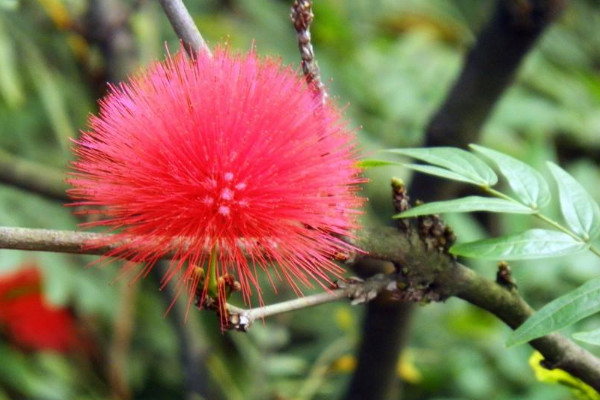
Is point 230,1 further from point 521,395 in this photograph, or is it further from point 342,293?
point 342,293

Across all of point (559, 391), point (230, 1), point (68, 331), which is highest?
point (230, 1)

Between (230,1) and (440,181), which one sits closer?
(440,181)

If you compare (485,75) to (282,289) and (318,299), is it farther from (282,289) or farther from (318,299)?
(282,289)

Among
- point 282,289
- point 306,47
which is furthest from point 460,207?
point 282,289

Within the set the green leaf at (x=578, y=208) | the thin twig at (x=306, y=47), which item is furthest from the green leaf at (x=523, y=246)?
the thin twig at (x=306, y=47)

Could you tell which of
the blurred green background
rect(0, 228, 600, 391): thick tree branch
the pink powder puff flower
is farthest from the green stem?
the blurred green background

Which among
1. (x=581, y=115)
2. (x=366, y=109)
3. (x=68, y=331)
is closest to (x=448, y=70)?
(x=366, y=109)

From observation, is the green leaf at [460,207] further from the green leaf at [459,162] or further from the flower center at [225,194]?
the flower center at [225,194]

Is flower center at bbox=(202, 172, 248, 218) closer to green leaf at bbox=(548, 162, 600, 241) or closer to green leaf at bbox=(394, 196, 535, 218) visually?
green leaf at bbox=(394, 196, 535, 218)
